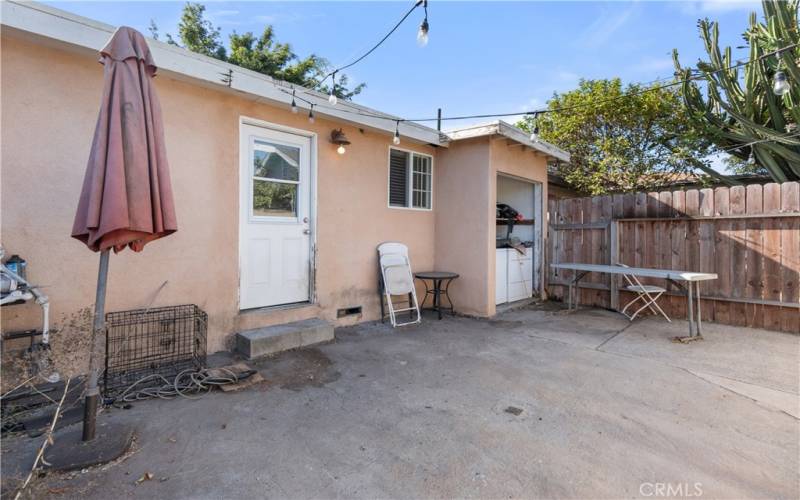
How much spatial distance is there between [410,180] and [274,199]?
7.57ft

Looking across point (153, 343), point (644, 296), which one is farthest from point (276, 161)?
point (644, 296)

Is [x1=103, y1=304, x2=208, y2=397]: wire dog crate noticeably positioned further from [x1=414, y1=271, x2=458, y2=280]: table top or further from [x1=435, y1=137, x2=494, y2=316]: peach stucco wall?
[x1=435, y1=137, x2=494, y2=316]: peach stucco wall

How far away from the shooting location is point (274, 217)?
445 cm

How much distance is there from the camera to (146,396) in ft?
9.50

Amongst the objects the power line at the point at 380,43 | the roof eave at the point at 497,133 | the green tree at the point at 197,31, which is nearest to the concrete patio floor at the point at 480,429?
the roof eave at the point at 497,133

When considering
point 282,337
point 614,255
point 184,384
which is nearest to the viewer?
point 184,384

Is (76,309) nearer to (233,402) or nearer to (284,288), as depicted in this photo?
(233,402)

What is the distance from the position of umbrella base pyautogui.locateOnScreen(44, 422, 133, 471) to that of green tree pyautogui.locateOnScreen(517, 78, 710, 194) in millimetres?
9225

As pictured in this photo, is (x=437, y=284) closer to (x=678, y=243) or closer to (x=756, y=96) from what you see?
(x=678, y=243)

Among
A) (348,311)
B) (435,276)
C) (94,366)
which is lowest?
(348,311)

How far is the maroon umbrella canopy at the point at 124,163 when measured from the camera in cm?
209

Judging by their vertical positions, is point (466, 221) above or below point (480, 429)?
above

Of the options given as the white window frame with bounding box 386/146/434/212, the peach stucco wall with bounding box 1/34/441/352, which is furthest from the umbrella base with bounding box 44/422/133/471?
the white window frame with bounding box 386/146/434/212

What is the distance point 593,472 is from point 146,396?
10.2ft
